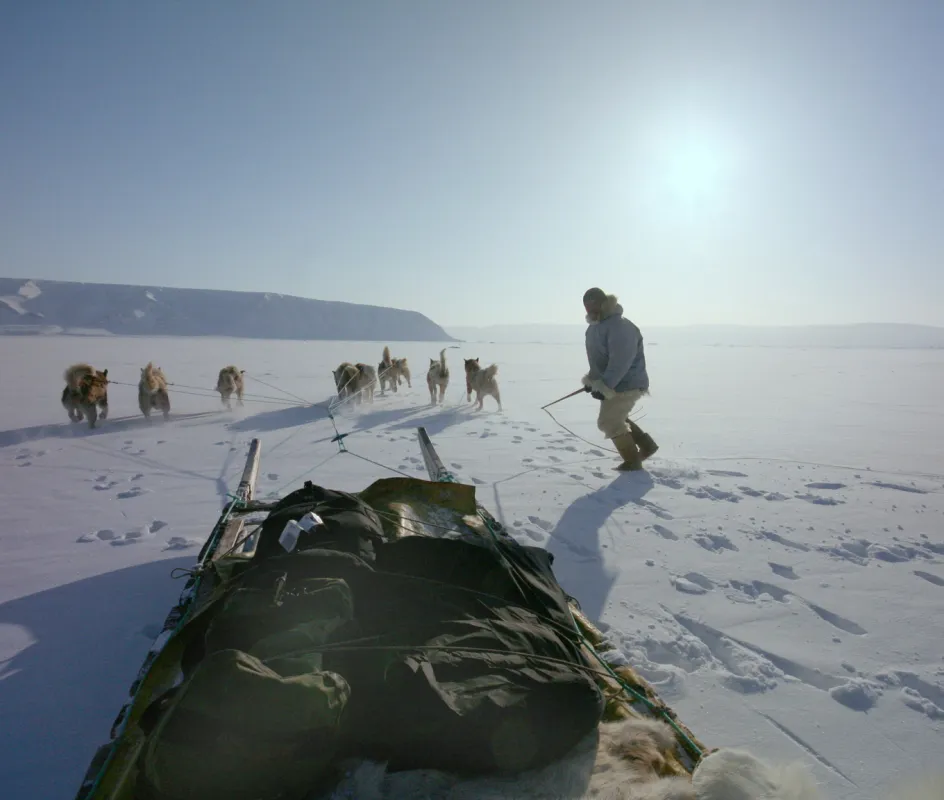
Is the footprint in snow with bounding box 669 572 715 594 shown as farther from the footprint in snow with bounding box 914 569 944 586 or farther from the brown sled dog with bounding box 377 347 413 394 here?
the brown sled dog with bounding box 377 347 413 394


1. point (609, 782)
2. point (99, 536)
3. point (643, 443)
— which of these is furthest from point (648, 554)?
point (99, 536)

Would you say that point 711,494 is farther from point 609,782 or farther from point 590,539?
point 609,782

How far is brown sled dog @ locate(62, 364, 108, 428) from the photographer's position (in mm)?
8570

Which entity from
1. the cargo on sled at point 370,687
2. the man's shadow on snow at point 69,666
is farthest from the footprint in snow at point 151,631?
the cargo on sled at point 370,687

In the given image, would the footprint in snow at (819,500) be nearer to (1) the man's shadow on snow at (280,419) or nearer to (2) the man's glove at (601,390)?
(2) the man's glove at (601,390)

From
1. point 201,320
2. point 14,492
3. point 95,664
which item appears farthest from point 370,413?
point 201,320

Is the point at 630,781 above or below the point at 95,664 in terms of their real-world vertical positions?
above

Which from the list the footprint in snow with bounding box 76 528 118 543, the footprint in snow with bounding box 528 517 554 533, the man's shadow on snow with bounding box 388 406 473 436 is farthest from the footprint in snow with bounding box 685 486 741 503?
the footprint in snow with bounding box 76 528 118 543

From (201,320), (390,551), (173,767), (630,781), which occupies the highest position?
(201,320)

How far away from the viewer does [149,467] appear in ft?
21.1

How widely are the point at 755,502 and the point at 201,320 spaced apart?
262 feet

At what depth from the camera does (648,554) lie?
3887 millimetres

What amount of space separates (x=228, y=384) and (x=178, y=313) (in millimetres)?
73101

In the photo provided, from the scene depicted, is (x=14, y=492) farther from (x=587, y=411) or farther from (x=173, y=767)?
(x=587, y=411)
